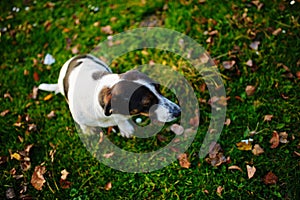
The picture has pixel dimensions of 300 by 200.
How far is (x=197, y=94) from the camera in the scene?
4320 millimetres

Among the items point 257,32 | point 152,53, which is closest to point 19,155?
point 152,53

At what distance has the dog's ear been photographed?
328cm

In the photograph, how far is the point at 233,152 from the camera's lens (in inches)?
151

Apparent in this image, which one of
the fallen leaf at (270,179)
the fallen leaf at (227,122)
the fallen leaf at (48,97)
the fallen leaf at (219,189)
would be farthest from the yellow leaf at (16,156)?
the fallen leaf at (270,179)

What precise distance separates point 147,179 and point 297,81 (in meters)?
2.06

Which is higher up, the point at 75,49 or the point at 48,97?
the point at 75,49

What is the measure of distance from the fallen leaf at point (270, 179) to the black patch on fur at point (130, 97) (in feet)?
4.59

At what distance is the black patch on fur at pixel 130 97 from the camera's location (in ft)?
10.4

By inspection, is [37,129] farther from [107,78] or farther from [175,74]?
[175,74]

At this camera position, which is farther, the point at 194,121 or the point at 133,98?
the point at 194,121

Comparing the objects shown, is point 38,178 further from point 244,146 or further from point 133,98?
point 244,146

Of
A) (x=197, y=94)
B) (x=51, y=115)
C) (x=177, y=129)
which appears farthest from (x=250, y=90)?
(x=51, y=115)

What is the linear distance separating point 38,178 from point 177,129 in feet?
5.60

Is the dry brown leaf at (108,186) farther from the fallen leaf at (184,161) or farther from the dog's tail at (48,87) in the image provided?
the dog's tail at (48,87)
